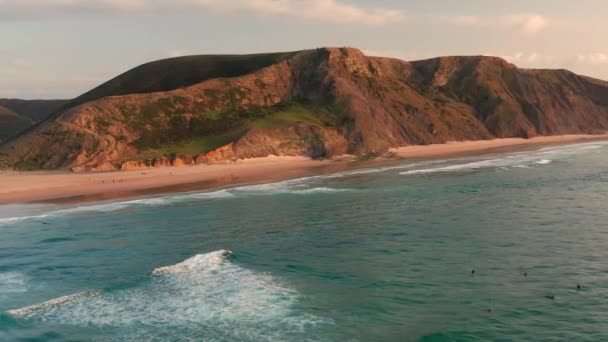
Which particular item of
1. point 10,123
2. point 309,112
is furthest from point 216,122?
point 10,123

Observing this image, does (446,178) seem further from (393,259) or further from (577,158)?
(393,259)

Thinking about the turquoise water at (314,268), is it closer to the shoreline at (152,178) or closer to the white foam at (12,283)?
the white foam at (12,283)

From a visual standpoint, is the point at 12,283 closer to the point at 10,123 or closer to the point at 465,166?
the point at 465,166

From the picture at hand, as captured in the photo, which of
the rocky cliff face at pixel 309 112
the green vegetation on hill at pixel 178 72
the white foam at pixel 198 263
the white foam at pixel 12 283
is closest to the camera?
the white foam at pixel 12 283

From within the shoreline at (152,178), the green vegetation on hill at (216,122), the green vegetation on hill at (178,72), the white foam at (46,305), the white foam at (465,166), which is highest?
the green vegetation on hill at (178,72)

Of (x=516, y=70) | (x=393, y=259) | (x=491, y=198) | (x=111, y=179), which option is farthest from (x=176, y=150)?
(x=516, y=70)

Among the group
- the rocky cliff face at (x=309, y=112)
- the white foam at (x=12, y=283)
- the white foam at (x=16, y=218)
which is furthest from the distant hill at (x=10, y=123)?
the white foam at (x=12, y=283)

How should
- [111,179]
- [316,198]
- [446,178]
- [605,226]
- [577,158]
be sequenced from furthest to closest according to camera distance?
[577,158] < [111,179] < [446,178] < [316,198] < [605,226]

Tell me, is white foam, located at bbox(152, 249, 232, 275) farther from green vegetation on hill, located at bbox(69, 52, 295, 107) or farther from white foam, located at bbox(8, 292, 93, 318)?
green vegetation on hill, located at bbox(69, 52, 295, 107)
